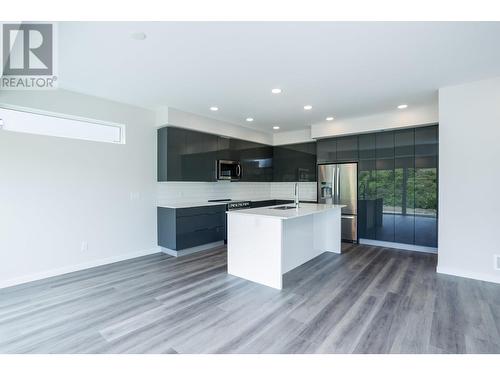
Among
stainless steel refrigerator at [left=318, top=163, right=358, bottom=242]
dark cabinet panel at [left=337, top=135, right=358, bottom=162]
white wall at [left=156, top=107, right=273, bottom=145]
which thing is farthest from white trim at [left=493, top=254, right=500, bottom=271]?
white wall at [left=156, top=107, right=273, bottom=145]

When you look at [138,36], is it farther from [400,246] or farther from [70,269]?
[400,246]

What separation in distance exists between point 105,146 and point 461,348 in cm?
478

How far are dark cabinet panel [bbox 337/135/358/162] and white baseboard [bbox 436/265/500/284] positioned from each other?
2.50m

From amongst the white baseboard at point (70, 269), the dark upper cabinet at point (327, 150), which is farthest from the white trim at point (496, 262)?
the white baseboard at point (70, 269)

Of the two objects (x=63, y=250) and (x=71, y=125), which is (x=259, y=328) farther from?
(x=71, y=125)

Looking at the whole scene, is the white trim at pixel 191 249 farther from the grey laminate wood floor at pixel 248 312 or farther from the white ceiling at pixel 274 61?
the white ceiling at pixel 274 61

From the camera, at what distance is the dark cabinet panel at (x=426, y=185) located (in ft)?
14.4

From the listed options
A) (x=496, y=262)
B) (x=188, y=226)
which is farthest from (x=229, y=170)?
(x=496, y=262)

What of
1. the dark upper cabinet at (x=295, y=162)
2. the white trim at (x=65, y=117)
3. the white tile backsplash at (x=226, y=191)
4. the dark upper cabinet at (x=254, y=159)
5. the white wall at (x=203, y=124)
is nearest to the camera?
the white trim at (x=65, y=117)

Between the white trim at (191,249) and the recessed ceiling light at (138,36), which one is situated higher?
the recessed ceiling light at (138,36)

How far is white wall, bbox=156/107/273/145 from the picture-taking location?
442cm

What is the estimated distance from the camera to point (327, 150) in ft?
18.3

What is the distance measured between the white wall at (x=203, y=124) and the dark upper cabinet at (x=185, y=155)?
12 centimetres

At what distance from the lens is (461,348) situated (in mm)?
1903
